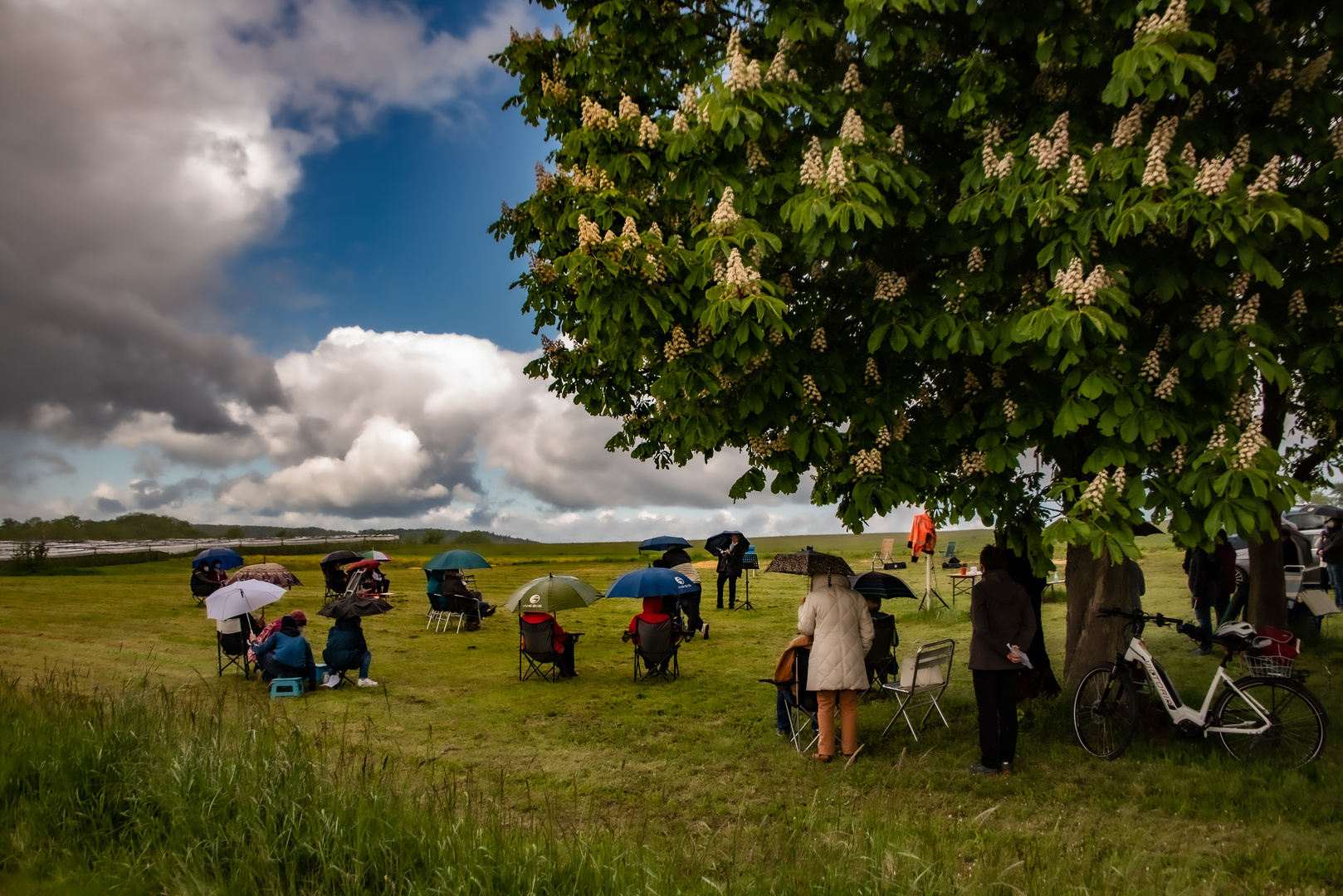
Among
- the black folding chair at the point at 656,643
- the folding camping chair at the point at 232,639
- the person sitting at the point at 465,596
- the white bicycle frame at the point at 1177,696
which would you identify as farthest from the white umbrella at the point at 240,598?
the white bicycle frame at the point at 1177,696

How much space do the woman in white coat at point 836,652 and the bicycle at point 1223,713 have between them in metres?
2.52

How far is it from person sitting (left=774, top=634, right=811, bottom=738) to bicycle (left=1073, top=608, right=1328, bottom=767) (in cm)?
307

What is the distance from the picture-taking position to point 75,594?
25.8m

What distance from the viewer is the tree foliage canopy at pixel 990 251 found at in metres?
6.55

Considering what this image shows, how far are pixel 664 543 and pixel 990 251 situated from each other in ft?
48.6

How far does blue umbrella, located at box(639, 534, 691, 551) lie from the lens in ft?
69.6

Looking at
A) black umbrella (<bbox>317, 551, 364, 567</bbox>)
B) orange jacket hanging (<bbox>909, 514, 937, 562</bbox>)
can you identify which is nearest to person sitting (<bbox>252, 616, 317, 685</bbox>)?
black umbrella (<bbox>317, 551, 364, 567</bbox>)

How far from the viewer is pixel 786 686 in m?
9.53

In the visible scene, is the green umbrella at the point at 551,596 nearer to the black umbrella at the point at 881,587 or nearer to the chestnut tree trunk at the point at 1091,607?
the black umbrella at the point at 881,587

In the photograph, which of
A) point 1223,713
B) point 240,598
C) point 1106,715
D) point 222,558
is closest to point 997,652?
point 1106,715

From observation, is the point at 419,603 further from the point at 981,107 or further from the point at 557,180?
the point at 981,107

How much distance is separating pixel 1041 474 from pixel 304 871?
805cm

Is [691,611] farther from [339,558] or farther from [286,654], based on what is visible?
[339,558]

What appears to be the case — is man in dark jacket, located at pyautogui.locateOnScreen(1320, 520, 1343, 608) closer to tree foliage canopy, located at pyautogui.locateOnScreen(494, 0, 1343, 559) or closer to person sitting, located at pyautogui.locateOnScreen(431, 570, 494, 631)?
tree foliage canopy, located at pyautogui.locateOnScreen(494, 0, 1343, 559)
